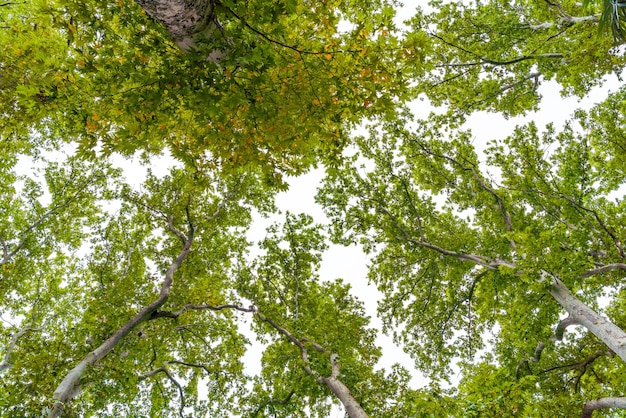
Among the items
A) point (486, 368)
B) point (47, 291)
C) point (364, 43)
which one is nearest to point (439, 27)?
point (364, 43)

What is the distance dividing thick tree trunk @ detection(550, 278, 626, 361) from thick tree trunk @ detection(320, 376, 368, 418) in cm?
494

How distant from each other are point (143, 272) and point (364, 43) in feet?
41.1

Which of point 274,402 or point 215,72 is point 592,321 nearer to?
point 274,402

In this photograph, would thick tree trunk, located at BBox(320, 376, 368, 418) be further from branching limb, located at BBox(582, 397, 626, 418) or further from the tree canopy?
branching limb, located at BBox(582, 397, 626, 418)

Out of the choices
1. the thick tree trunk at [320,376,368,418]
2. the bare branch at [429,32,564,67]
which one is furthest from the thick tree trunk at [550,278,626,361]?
the bare branch at [429,32,564,67]

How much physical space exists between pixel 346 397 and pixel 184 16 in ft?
25.2

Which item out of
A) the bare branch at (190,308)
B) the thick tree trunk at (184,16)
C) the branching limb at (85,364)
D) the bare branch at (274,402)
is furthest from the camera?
the bare branch at (274,402)

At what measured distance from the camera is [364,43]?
2906 mm

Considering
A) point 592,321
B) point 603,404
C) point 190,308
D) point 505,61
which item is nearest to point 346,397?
point 190,308

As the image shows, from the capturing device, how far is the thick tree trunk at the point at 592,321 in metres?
5.93

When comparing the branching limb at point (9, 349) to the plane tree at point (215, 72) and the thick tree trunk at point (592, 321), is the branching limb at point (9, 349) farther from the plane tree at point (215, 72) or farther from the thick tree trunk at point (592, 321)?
the thick tree trunk at point (592, 321)

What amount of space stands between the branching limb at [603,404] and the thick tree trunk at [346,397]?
14.8 ft

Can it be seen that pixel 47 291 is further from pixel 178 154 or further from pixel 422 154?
pixel 422 154

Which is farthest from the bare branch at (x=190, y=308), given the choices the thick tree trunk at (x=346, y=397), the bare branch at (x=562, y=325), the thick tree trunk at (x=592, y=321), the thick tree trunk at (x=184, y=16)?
the bare branch at (x=562, y=325)
